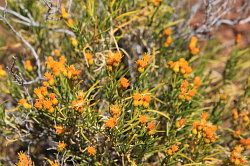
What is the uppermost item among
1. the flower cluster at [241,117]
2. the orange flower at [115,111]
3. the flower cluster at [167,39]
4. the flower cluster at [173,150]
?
the flower cluster at [167,39]

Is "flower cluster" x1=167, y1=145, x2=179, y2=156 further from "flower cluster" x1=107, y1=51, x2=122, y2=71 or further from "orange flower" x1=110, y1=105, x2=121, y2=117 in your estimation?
"flower cluster" x1=107, y1=51, x2=122, y2=71

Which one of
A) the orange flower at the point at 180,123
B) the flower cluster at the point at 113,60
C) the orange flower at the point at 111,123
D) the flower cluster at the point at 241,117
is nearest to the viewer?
the orange flower at the point at 111,123

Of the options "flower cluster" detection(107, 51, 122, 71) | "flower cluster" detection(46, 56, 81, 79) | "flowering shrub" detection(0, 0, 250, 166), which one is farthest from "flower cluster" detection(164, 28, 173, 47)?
"flower cluster" detection(46, 56, 81, 79)

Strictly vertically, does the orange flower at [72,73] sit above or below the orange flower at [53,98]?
above

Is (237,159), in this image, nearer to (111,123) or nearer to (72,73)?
(111,123)

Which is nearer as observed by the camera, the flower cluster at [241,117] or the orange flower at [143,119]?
the orange flower at [143,119]

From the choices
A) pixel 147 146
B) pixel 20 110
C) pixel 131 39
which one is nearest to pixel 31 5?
pixel 131 39

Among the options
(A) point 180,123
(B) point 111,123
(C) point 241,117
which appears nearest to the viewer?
(B) point 111,123

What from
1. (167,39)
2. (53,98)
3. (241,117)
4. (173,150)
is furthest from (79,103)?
(241,117)

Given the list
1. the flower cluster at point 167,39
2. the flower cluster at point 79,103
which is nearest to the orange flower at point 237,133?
the flower cluster at point 167,39

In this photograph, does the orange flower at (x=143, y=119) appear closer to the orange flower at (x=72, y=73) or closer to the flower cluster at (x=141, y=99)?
the flower cluster at (x=141, y=99)

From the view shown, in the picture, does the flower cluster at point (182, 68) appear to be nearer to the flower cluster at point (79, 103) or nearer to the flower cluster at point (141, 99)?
the flower cluster at point (141, 99)

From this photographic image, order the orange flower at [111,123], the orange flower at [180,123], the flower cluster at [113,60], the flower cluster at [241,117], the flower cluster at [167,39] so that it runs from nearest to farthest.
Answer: the orange flower at [111,123] < the flower cluster at [113,60] < the orange flower at [180,123] < the flower cluster at [241,117] < the flower cluster at [167,39]
